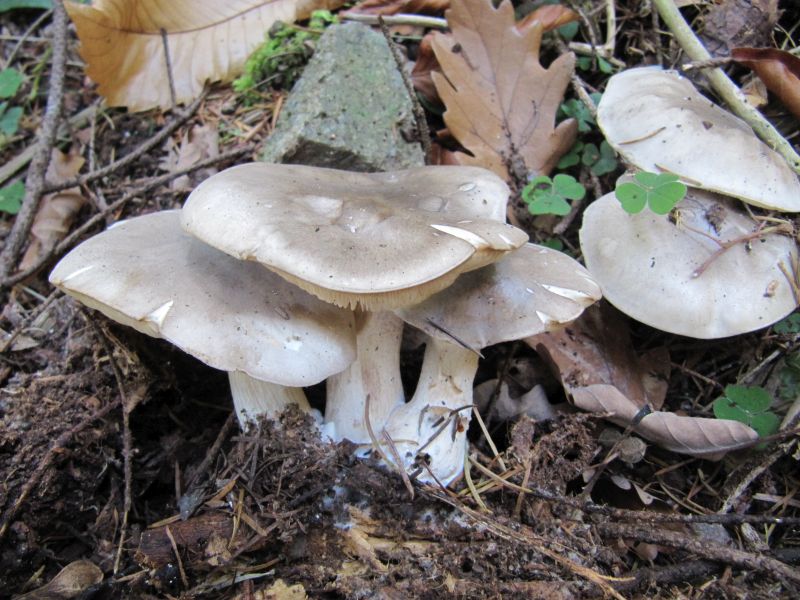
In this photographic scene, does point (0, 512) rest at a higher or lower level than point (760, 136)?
lower

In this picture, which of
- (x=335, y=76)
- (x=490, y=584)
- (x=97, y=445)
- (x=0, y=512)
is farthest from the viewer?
(x=335, y=76)

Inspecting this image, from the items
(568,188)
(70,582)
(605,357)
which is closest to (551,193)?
(568,188)

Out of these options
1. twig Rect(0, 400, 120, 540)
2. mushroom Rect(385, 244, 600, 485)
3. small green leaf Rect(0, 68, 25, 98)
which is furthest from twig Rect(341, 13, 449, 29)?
twig Rect(0, 400, 120, 540)

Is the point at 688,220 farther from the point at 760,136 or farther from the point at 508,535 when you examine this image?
the point at 508,535

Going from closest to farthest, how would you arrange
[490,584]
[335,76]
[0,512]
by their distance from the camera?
[490,584] → [0,512] → [335,76]

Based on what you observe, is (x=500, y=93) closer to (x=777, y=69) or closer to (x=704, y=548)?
(x=777, y=69)

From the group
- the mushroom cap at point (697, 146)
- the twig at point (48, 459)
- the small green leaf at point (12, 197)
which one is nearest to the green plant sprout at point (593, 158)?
the mushroom cap at point (697, 146)

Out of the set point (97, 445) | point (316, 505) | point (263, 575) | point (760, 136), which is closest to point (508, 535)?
point (316, 505)
